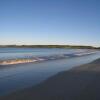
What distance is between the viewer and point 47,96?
8164mm

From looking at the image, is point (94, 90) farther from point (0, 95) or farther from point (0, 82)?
point (0, 82)

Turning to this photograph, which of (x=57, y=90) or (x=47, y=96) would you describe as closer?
(x=47, y=96)

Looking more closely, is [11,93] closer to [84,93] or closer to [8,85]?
[8,85]

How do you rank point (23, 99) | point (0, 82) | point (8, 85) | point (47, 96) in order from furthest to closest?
point (0, 82), point (8, 85), point (47, 96), point (23, 99)

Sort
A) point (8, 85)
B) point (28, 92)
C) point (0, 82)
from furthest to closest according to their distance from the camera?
point (0, 82) → point (8, 85) → point (28, 92)

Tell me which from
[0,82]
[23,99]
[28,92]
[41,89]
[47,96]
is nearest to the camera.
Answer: [23,99]

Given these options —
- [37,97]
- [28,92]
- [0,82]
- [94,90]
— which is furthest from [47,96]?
[0,82]

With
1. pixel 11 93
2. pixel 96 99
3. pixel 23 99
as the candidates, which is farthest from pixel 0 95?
pixel 96 99

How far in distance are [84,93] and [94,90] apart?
83cm

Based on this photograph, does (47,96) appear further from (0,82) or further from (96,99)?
(0,82)

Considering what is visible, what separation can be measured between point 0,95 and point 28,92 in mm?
1243

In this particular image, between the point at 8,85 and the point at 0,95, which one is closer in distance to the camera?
the point at 0,95

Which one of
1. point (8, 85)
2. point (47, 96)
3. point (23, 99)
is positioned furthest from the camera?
point (8, 85)

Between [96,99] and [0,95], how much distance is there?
399 cm
